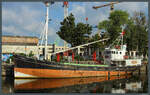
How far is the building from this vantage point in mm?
57719

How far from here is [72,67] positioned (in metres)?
28.8

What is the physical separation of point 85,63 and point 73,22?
1223 cm

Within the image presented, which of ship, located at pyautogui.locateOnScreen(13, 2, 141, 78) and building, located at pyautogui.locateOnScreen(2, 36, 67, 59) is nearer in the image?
ship, located at pyautogui.locateOnScreen(13, 2, 141, 78)

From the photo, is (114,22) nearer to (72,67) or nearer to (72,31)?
(72,31)

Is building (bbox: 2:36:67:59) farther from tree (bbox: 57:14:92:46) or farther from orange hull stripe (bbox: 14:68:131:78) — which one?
orange hull stripe (bbox: 14:68:131:78)

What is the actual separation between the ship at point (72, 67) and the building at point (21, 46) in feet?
92.9

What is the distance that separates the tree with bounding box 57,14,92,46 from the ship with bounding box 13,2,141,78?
7996 millimetres

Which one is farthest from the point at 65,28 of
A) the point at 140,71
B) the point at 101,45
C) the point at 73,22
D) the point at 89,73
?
the point at 140,71

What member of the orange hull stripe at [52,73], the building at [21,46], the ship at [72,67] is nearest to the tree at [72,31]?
the ship at [72,67]

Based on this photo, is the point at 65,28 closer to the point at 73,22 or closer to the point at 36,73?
the point at 73,22

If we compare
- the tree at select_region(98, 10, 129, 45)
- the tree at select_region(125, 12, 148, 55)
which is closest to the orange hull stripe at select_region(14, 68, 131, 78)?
the tree at select_region(98, 10, 129, 45)

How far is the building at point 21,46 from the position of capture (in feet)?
189

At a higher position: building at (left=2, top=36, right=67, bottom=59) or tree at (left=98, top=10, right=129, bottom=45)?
tree at (left=98, top=10, right=129, bottom=45)

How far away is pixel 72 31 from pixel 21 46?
Answer: 2657 cm
